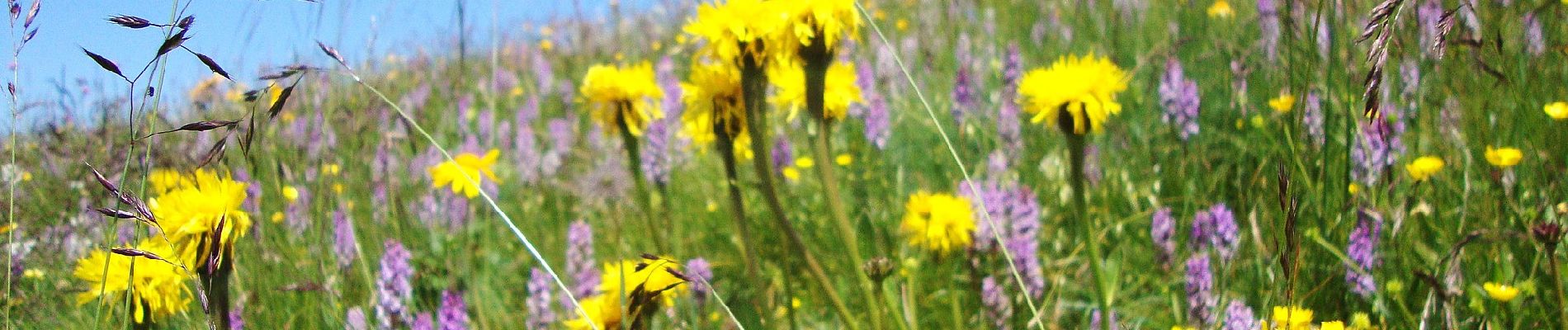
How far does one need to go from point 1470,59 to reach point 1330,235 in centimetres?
82

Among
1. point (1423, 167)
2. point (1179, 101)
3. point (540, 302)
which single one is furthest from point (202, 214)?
point (1179, 101)

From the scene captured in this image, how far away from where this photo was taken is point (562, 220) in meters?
2.57

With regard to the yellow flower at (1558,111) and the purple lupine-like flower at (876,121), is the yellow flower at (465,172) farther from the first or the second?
the yellow flower at (1558,111)

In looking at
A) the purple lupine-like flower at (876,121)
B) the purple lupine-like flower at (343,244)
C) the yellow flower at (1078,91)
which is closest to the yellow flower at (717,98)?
the yellow flower at (1078,91)

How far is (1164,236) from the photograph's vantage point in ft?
5.44

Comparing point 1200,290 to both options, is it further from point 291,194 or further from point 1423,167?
point 291,194

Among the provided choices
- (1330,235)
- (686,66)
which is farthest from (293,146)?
(686,66)

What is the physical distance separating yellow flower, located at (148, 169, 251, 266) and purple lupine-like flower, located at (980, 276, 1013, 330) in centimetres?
101

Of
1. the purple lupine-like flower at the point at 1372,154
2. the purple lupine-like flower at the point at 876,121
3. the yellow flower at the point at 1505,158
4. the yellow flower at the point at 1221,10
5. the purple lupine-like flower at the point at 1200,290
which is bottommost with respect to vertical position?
the purple lupine-like flower at the point at 1200,290

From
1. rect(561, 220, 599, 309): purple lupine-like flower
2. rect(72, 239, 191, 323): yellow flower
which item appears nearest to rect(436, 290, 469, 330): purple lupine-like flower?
rect(561, 220, 599, 309): purple lupine-like flower

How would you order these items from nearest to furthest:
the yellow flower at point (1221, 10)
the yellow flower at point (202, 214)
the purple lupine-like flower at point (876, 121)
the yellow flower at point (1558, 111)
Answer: the yellow flower at point (202, 214), the yellow flower at point (1558, 111), the purple lupine-like flower at point (876, 121), the yellow flower at point (1221, 10)

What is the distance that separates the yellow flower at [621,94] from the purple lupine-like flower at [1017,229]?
55 centimetres

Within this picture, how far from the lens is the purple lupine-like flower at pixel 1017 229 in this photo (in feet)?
5.15

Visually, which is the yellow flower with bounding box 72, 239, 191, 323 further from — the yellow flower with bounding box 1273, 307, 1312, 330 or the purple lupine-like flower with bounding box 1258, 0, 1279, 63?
the purple lupine-like flower with bounding box 1258, 0, 1279, 63
